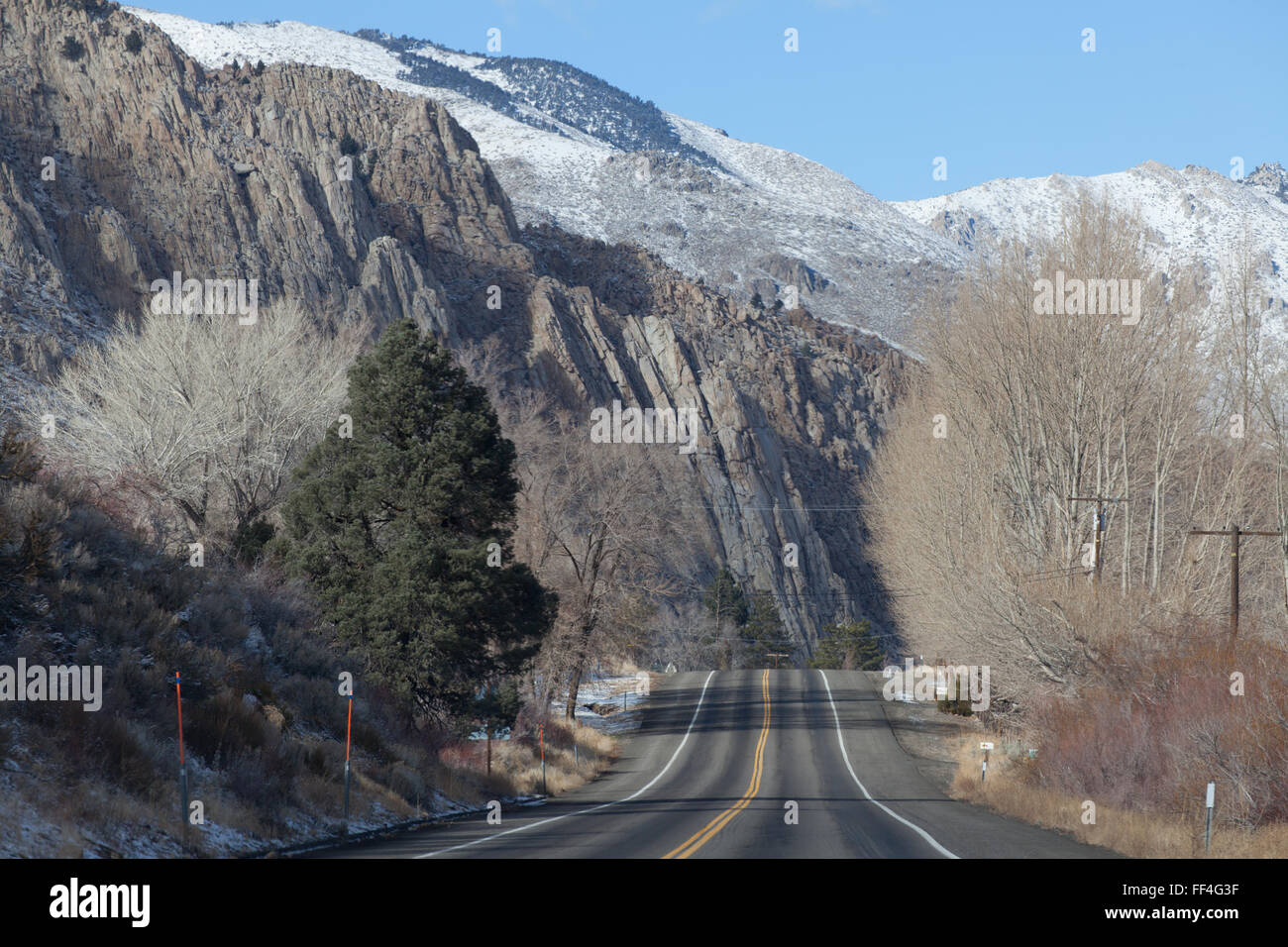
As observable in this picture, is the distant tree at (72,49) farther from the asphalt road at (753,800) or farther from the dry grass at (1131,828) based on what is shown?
the dry grass at (1131,828)

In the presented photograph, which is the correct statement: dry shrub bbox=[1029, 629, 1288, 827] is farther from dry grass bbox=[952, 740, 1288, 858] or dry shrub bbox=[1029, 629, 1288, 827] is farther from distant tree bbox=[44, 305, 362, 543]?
distant tree bbox=[44, 305, 362, 543]

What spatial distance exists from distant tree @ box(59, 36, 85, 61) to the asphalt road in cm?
6346

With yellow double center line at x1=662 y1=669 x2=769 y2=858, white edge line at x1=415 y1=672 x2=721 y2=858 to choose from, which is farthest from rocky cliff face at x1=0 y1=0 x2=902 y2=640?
yellow double center line at x1=662 y1=669 x2=769 y2=858

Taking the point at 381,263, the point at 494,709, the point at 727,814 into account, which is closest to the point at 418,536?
the point at 494,709

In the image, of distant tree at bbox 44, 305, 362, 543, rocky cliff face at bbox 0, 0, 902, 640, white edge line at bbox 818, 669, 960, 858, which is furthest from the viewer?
rocky cliff face at bbox 0, 0, 902, 640

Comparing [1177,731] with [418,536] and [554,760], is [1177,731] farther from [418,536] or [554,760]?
[554,760]

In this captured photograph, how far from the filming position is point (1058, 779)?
24.2m

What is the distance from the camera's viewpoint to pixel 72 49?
83125 mm

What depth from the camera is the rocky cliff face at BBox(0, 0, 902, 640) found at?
7062 centimetres

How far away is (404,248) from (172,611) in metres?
75.3

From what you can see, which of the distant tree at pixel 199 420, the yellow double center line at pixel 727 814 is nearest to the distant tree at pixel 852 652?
the yellow double center line at pixel 727 814

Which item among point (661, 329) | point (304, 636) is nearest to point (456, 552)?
point (304, 636)

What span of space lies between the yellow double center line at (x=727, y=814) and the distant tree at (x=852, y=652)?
34.6 m

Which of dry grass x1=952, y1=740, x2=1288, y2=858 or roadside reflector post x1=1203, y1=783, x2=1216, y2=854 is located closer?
roadside reflector post x1=1203, y1=783, x2=1216, y2=854
